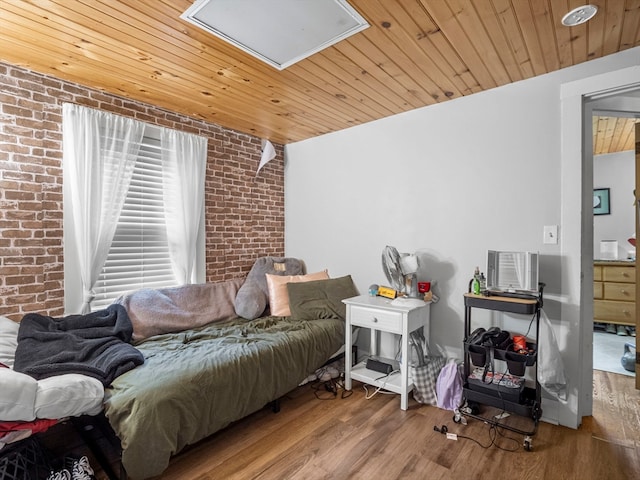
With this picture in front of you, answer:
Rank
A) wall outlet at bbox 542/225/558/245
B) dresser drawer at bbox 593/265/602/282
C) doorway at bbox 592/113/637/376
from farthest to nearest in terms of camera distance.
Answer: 1. dresser drawer at bbox 593/265/602/282
2. doorway at bbox 592/113/637/376
3. wall outlet at bbox 542/225/558/245

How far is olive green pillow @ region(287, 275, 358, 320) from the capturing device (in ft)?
9.79

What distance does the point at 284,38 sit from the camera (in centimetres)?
183

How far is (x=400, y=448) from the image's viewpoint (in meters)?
1.98

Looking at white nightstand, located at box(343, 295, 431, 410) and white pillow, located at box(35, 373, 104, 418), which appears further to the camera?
white nightstand, located at box(343, 295, 431, 410)

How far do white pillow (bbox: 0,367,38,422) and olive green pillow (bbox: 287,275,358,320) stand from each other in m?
1.86

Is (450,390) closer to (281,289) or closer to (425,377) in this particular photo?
(425,377)

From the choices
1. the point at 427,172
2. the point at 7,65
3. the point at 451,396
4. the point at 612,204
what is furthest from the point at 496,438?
the point at 612,204

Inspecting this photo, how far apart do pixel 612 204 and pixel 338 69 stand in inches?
184

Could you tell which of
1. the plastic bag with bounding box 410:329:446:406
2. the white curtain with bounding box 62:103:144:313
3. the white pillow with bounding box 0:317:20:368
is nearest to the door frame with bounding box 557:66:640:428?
the plastic bag with bounding box 410:329:446:406

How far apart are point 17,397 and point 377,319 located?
2.10m

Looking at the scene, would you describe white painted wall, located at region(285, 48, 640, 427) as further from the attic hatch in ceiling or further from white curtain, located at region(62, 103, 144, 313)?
white curtain, located at region(62, 103, 144, 313)

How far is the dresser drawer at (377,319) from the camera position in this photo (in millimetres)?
2482

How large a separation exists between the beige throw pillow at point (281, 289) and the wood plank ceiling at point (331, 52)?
63.0 inches

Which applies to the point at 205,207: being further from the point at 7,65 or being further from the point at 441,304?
the point at 441,304
